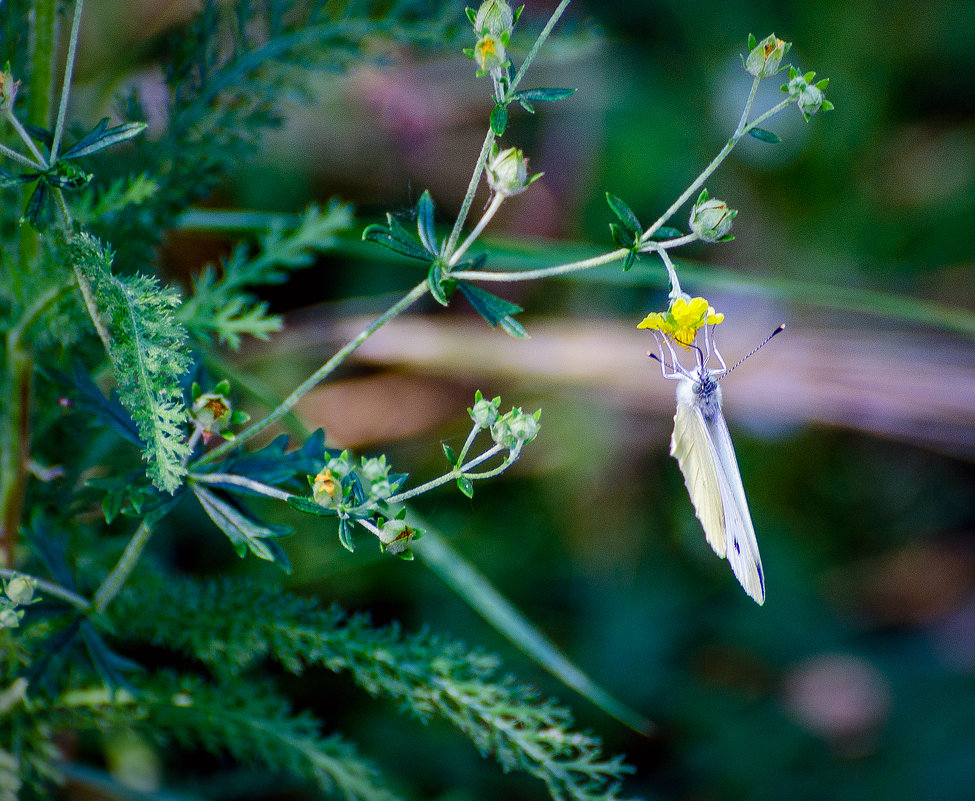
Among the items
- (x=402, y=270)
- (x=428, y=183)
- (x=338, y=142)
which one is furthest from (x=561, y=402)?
(x=338, y=142)

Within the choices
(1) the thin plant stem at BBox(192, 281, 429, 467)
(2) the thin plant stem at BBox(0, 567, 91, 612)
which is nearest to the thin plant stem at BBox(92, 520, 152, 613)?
(2) the thin plant stem at BBox(0, 567, 91, 612)

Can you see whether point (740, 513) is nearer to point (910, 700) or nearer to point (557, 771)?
point (557, 771)

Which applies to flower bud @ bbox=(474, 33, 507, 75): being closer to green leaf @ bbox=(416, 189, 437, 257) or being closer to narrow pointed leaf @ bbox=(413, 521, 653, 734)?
green leaf @ bbox=(416, 189, 437, 257)

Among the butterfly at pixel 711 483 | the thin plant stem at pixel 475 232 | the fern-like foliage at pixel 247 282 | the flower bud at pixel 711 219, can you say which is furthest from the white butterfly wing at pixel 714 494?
the fern-like foliage at pixel 247 282

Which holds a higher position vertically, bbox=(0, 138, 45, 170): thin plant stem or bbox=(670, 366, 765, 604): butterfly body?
bbox=(670, 366, 765, 604): butterfly body

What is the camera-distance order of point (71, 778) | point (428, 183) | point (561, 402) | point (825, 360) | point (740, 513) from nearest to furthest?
point (740, 513), point (71, 778), point (825, 360), point (561, 402), point (428, 183)

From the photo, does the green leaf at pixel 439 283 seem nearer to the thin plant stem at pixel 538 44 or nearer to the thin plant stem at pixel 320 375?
the thin plant stem at pixel 320 375

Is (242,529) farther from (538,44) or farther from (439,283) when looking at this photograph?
(538,44)
